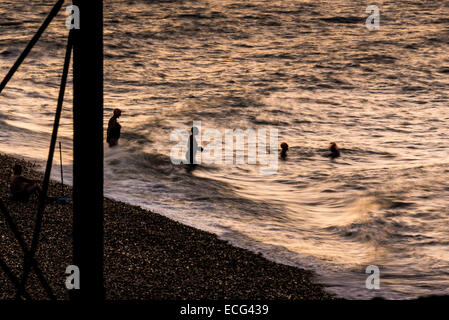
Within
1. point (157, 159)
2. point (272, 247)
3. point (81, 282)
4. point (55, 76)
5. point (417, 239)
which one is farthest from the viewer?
point (55, 76)

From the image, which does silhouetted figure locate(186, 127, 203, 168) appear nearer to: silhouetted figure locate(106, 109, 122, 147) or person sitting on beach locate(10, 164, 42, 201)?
silhouetted figure locate(106, 109, 122, 147)

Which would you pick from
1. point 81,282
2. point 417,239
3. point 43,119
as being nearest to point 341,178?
point 417,239

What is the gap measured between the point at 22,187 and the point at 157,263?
136 inches

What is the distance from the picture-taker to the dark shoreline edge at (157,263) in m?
9.09

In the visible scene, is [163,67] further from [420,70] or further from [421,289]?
[421,289]

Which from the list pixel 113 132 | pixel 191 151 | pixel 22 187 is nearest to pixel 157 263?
pixel 22 187

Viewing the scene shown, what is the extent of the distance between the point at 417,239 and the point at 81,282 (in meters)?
11.4


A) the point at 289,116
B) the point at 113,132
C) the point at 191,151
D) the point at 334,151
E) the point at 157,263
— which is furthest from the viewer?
the point at 289,116

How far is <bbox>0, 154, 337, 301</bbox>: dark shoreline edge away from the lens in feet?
29.8

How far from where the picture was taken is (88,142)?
14.4 feet

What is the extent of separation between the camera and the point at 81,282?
462 centimetres

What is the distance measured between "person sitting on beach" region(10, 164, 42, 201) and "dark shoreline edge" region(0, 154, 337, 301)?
0.17m

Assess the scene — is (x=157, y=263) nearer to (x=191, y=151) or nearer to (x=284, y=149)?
(x=191, y=151)

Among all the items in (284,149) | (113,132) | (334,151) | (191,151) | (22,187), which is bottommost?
(334,151)
